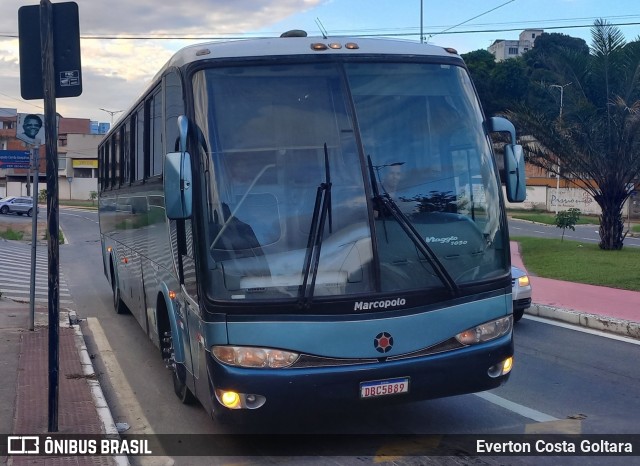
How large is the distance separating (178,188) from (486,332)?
2.61m

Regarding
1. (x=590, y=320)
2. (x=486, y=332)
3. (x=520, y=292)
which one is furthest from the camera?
(x=590, y=320)

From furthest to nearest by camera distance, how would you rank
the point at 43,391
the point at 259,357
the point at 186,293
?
the point at 43,391 < the point at 186,293 < the point at 259,357

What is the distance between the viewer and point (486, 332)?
6188 millimetres

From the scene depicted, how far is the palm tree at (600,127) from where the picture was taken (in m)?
21.0

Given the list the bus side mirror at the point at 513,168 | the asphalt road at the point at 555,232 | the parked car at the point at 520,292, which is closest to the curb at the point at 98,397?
the bus side mirror at the point at 513,168

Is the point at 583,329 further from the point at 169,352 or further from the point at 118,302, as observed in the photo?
the point at 118,302

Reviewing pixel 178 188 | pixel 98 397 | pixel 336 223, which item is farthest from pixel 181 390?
pixel 336 223

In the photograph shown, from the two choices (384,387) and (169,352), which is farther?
(169,352)

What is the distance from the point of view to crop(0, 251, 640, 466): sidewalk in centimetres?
663

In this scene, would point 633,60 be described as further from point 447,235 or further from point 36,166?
point 447,235

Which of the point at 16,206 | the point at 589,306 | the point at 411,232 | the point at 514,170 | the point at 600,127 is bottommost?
the point at 16,206

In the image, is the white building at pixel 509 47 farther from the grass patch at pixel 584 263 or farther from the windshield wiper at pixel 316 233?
the windshield wiper at pixel 316 233

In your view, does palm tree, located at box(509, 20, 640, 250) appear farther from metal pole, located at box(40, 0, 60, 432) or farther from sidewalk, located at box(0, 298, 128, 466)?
metal pole, located at box(40, 0, 60, 432)

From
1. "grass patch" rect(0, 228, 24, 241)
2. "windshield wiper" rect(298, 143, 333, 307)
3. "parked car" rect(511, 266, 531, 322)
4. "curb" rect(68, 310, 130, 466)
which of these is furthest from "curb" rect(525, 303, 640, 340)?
"grass patch" rect(0, 228, 24, 241)
